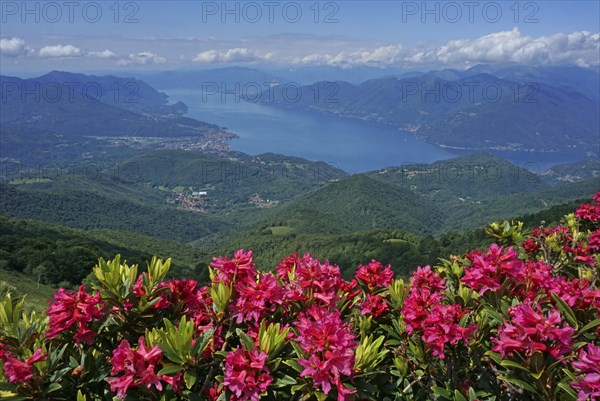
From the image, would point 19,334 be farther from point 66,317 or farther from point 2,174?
point 2,174

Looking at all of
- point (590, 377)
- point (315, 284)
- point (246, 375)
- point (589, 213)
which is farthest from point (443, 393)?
point (589, 213)

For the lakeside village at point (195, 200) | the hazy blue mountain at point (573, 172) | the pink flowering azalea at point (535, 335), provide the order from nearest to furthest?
the pink flowering azalea at point (535, 335) < the lakeside village at point (195, 200) < the hazy blue mountain at point (573, 172)

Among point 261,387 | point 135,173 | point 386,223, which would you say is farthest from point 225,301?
point 135,173

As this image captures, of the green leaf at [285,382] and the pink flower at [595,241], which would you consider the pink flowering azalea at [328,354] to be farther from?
the pink flower at [595,241]

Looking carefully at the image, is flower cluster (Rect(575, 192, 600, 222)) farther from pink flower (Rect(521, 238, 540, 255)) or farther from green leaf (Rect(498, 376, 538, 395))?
green leaf (Rect(498, 376, 538, 395))

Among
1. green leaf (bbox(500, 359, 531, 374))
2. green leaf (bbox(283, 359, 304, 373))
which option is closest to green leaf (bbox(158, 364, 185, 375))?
green leaf (bbox(283, 359, 304, 373))

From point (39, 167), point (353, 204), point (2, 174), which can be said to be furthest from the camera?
point (39, 167)

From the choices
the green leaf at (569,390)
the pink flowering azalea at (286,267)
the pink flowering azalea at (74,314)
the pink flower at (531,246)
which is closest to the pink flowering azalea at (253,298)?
the pink flowering azalea at (286,267)
